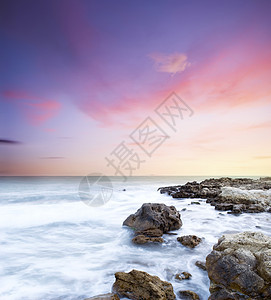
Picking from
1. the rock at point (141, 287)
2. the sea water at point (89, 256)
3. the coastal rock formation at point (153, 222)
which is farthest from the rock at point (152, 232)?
the rock at point (141, 287)

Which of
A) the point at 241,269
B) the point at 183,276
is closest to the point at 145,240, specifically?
the point at 183,276

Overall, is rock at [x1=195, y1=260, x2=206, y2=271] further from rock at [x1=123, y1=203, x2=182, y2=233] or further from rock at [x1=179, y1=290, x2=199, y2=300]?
rock at [x1=123, y1=203, x2=182, y2=233]

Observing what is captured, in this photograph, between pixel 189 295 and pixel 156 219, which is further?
pixel 156 219

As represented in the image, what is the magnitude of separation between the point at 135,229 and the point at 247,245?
4830mm

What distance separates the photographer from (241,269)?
334cm

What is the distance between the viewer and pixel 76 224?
33.9ft

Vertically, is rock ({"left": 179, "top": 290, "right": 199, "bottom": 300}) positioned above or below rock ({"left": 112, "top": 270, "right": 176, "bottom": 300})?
A: below

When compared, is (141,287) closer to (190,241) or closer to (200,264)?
(200,264)

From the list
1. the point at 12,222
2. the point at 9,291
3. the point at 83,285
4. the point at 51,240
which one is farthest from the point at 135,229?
the point at 12,222

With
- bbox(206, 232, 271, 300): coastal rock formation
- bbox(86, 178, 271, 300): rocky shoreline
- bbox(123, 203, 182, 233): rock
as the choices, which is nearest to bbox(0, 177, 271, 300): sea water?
bbox(123, 203, 182, 233): rock

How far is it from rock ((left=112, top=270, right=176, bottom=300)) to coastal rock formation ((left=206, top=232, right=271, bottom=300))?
2.59 feet

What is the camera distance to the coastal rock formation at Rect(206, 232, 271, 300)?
10.3 ft

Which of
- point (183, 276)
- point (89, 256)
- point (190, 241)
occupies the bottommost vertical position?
point (89, 256)

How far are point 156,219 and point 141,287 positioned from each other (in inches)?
157
